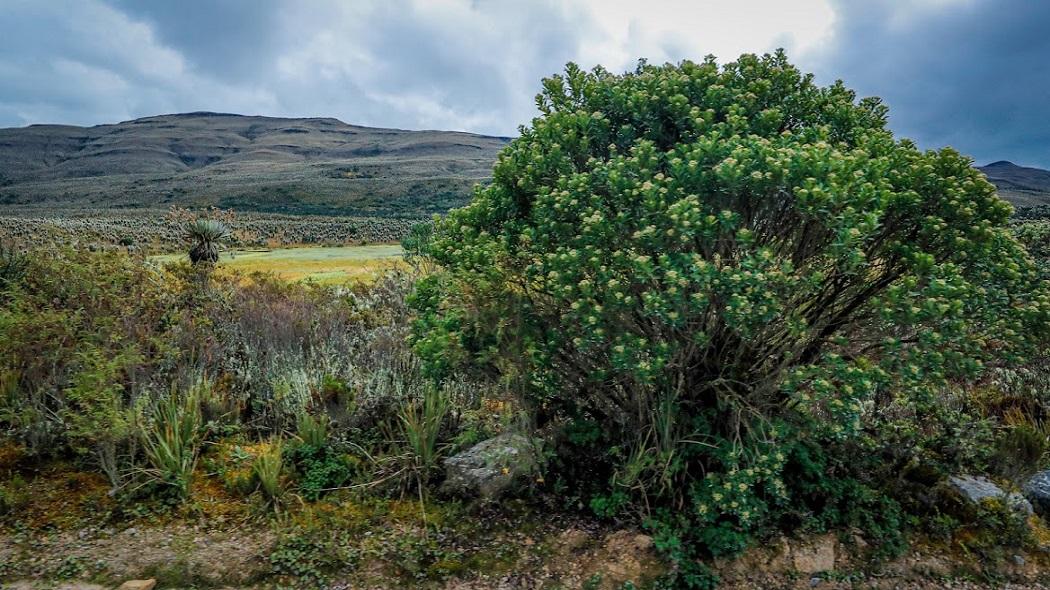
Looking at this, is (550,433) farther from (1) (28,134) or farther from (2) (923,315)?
(1) (28,134)

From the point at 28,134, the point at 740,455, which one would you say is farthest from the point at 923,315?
the point at 28,134

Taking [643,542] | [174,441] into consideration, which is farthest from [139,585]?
[643,542]

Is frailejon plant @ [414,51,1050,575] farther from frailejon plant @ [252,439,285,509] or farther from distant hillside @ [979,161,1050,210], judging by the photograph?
distant hillside @ [979,161,1050,210]

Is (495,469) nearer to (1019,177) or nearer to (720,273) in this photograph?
(720,273)

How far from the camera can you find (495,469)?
17.1 ft

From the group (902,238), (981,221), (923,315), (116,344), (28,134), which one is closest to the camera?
(923,315)

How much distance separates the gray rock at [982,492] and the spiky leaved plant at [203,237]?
14.9 m

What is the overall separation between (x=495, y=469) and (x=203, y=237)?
12925 millimetres

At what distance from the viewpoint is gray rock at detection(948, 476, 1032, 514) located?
16.4 ft

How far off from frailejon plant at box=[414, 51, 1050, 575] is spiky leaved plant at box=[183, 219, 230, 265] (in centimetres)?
1183

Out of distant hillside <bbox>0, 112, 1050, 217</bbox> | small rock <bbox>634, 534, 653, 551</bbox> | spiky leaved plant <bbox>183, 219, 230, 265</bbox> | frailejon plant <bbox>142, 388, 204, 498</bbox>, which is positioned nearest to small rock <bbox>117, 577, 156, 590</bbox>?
frailejon plant <bbox>142, 388, 204, 498</bbox>

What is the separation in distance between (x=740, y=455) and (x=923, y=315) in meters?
1.56

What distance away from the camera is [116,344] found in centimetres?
611

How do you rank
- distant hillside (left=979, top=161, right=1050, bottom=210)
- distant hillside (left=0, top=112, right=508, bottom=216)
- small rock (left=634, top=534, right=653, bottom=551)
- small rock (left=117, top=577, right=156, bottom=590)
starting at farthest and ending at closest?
1. distant hillside (left=979, top=161, right=1050, bottom=210)
2. distant hillside (left=0, top=112, right=508, bottom=216)
3. small rock (left=634, top=534, right=653, bottom=551)
4. small rock (left=117, top=577, right=156, bottom=590)
